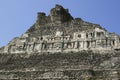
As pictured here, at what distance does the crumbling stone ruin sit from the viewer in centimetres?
2227

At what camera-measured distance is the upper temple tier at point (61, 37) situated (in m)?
24.8

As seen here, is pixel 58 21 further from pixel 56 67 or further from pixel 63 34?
pixel 56 67

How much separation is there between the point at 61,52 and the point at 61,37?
1637mm

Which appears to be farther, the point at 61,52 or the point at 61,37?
the point at 61,37

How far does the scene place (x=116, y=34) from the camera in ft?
81.7

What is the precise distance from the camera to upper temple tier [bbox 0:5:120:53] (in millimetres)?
24766

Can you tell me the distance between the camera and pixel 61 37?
1029 inches

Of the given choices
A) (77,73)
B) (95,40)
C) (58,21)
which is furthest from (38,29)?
(77,73)

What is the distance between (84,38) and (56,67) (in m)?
3.69

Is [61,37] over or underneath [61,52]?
over

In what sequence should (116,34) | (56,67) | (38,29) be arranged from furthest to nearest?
(38,29) → (116,34) → (56,67)

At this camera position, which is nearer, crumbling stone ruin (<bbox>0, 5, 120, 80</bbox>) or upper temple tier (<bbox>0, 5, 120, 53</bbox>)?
crumbling stone ruin (<bbox>0, 5, 120, 80</bbox>)

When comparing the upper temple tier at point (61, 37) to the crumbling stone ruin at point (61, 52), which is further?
the upper temple tier at point (61, 37)

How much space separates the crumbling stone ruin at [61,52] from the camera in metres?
22.3
